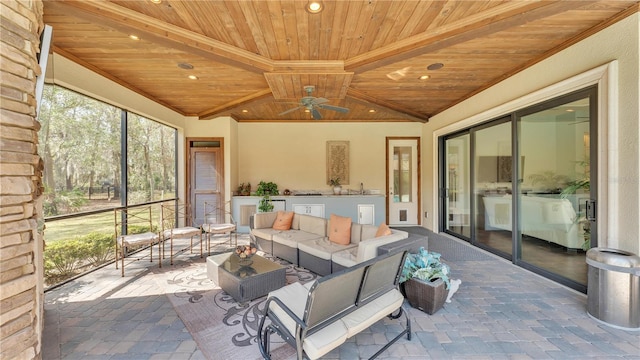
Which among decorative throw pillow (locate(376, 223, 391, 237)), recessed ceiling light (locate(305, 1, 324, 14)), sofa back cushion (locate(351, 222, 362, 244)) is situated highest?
recessed ceiling light (locate(305, 1, 324, 14))

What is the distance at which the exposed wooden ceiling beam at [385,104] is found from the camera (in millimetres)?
4923

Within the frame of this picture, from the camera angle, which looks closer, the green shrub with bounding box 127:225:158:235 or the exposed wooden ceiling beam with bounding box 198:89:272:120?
the green shrub with bounding box 127:225:158:235

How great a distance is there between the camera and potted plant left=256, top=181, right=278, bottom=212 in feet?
19.8

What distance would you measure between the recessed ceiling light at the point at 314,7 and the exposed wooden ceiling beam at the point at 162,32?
123cm

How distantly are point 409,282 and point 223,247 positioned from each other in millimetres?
3701

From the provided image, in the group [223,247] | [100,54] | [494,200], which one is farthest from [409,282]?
[100,54]

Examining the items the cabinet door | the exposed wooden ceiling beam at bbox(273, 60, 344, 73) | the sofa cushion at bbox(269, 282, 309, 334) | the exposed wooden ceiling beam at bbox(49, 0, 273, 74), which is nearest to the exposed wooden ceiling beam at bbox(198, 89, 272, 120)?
the exposed wooden ceiling beam at bbox(273, 60, 344, 73)

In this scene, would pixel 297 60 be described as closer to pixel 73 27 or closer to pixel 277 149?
pixel 73 27

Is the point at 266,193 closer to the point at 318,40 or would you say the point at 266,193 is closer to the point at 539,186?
the point at 318,40

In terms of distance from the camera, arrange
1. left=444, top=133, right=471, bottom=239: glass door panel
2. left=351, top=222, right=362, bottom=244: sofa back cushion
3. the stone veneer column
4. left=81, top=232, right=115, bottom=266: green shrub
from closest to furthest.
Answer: the stone veneer column < left=351, top=222, right=362, bottom=244: sofa back cushion < left=81, top=232, right=115, bottom=266: green shrub < left=444, top=133, right=471, bottom=239: glass door panel

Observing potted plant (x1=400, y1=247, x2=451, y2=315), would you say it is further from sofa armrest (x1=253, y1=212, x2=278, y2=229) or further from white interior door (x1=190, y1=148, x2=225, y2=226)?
white interior door (x1=190, y1=148, x2=225, y2=226)

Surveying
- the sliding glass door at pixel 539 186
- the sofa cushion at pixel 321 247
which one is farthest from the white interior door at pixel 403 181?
the sofa cushion at pixel 321 247

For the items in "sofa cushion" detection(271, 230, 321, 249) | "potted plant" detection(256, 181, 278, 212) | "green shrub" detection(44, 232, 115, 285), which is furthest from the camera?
"potted plant" detection(256, 181, 278, 212)

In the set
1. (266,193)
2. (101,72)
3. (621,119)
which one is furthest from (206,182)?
(621,119)
